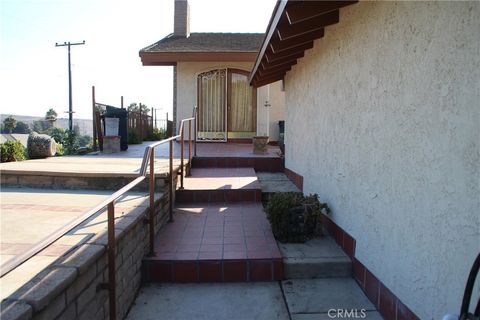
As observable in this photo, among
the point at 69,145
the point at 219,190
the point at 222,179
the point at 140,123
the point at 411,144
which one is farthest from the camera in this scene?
the point at 140,123

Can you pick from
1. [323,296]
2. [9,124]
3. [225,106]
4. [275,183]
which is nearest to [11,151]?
[275,183]

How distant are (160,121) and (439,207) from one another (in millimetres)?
18938

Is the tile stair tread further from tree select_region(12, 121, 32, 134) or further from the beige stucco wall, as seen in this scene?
tree select_region(12, 121, 32, 134)

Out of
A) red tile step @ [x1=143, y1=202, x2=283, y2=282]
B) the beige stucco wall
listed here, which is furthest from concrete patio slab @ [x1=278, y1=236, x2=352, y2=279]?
the beige stucco wall

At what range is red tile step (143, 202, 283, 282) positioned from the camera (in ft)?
11.6

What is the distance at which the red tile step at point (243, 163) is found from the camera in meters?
7.83

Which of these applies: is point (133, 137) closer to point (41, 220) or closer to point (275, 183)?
point (275, 183)

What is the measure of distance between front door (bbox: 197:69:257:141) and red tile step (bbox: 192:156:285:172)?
13.6 feet

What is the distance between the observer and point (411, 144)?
2.47m

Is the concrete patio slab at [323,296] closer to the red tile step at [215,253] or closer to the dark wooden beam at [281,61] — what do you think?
the red tile step at [215,253]

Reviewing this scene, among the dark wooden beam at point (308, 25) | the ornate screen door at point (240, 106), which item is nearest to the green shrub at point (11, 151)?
the dark wooden beam at point (308, 25)

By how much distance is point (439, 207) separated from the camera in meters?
2.15

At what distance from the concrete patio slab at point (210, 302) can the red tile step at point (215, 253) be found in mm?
90

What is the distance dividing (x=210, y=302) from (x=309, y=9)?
2745mm
